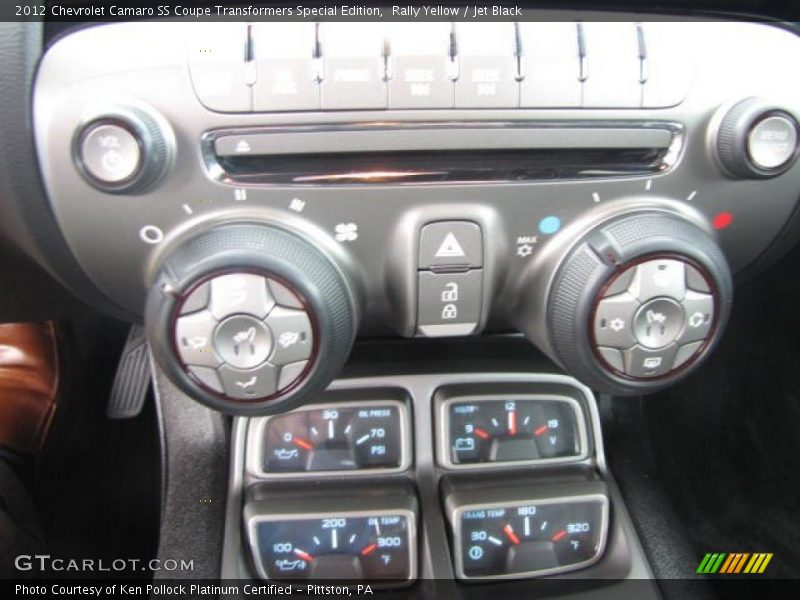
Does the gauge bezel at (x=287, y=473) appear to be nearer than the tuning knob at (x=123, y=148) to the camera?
No

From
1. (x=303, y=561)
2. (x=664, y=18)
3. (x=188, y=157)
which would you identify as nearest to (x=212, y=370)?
(x=188, y=157)

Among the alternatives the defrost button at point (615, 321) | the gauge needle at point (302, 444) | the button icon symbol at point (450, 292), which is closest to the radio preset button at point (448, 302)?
the button icon symbol at point (450, 292)

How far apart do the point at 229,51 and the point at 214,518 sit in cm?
52

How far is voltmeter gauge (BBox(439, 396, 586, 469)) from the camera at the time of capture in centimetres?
88

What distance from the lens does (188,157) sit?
66 cm

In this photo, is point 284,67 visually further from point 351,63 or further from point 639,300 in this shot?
point 639,300

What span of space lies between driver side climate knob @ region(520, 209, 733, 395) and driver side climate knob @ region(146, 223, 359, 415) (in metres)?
0.20

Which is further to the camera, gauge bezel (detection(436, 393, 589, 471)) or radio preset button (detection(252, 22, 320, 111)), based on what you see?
gauge bezel (detection(436, 393, 589, 471))

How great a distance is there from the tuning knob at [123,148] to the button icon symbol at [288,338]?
0.54 ft

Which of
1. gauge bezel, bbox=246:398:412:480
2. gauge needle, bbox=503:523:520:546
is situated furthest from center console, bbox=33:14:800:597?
gauge needle, bbox=503:523:520:546

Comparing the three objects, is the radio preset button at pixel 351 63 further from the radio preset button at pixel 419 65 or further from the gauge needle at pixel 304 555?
the gauge needle at pixel 304 555

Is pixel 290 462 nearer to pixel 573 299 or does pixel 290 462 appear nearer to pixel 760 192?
pixel 573 299

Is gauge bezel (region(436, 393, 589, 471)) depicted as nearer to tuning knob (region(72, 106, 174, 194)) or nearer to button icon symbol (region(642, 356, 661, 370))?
button icon symbol (region(642, 356, 661, 370))

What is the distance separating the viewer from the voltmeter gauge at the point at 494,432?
2.87 feet
